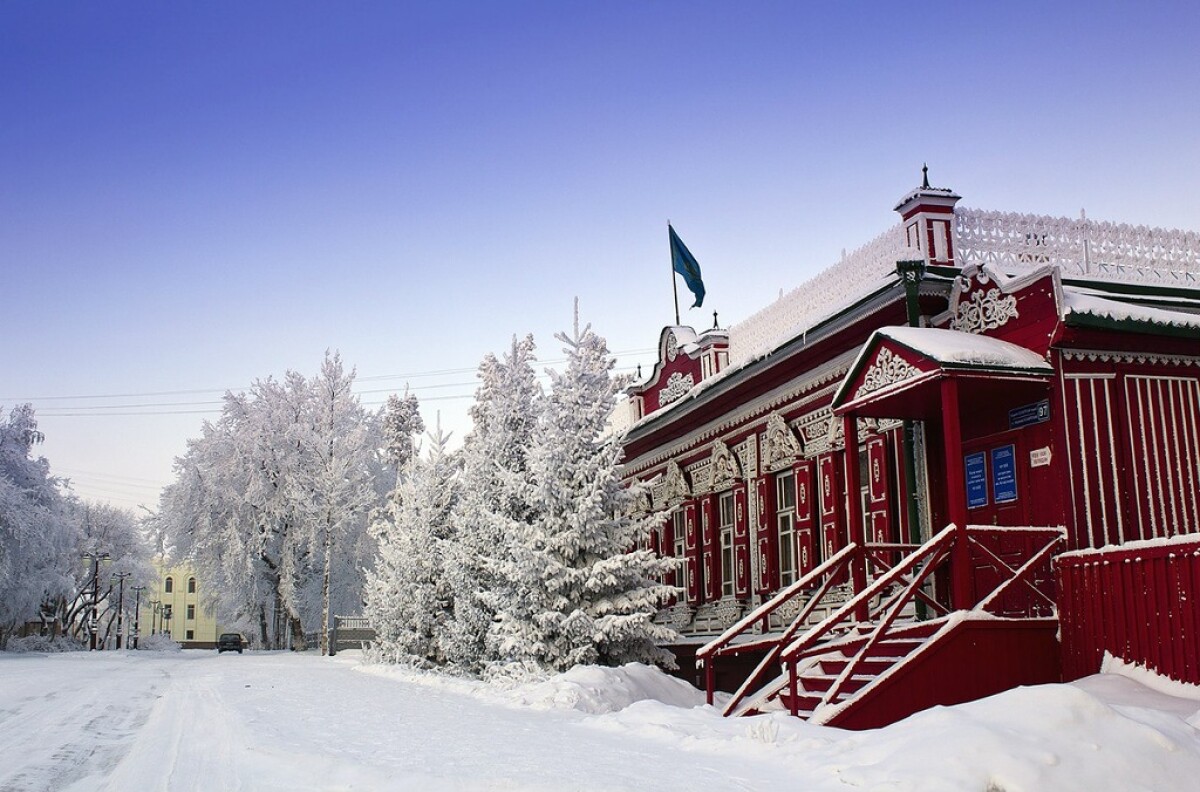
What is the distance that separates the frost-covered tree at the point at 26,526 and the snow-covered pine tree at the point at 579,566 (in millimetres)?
29146

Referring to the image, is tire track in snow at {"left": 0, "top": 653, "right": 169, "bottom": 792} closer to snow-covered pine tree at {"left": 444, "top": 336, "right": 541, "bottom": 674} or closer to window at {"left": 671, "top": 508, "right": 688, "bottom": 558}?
snow-covered pine tree at {"left": 444, "top": 336, "right": 541, "bottom": 674}

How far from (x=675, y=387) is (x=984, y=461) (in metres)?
10.5

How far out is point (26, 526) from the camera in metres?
38.4

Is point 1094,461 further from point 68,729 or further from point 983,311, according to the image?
point 68,729

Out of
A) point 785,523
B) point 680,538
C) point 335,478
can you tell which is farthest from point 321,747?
point 335,478

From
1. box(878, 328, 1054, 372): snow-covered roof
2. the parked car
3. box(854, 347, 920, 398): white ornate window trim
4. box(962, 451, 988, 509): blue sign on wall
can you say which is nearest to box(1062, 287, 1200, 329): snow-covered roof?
box(878, 328, 1054, 372): snow-covered roof

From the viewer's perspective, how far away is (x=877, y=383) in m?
12.8

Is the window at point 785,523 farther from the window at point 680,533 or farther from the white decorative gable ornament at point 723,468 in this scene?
the window at point 680,533

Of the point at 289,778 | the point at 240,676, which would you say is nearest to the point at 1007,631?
the point at 289,778

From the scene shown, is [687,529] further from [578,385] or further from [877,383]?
[877,383]

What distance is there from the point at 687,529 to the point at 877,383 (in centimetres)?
1014

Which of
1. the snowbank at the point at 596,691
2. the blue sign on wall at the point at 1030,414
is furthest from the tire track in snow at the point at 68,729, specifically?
the blue sign on wall at the point at 1030,414

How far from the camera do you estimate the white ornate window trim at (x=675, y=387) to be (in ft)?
73.6

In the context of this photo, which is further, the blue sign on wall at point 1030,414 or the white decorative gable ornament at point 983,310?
the white decorative gable ornament at point 983,310
